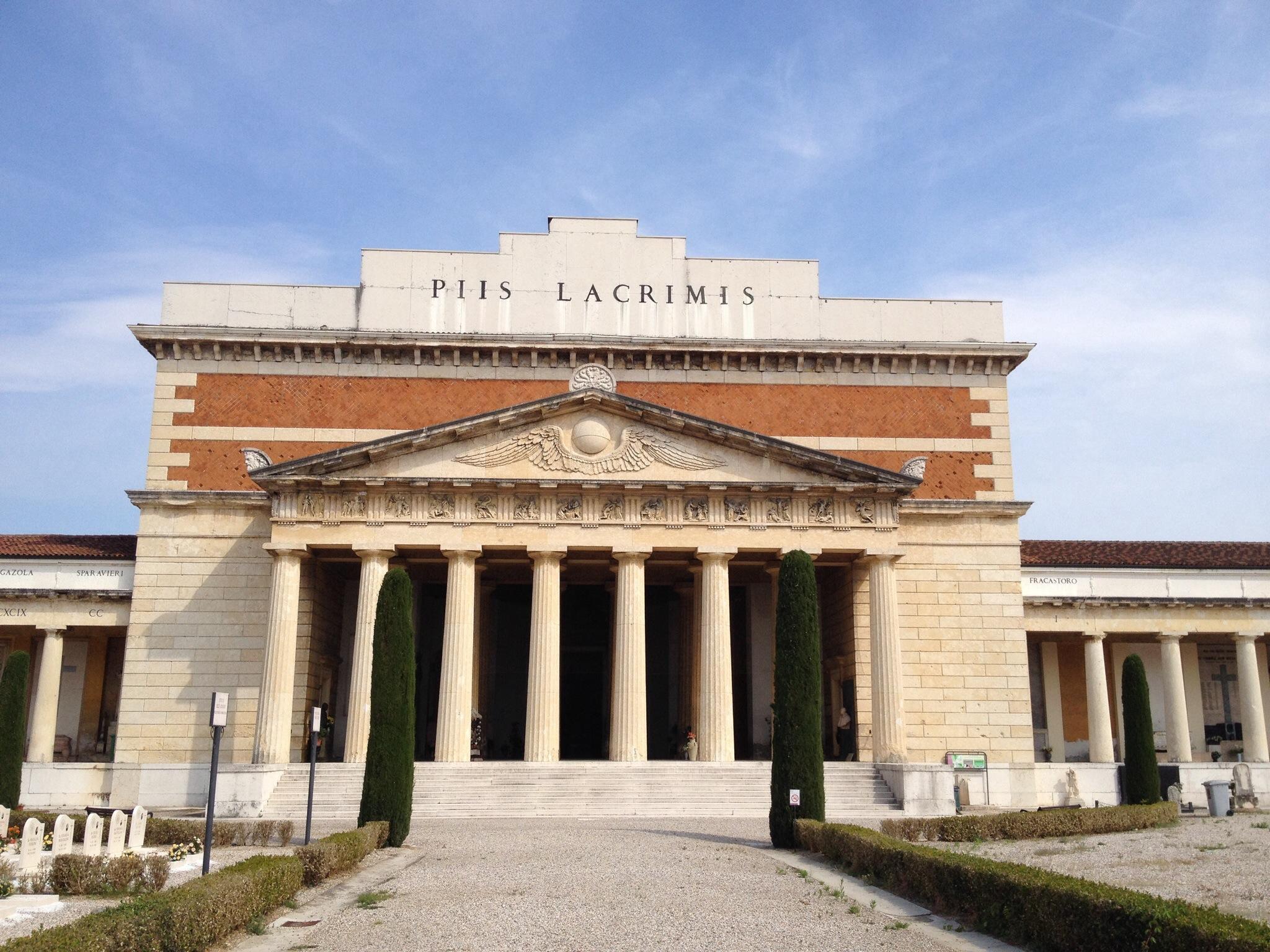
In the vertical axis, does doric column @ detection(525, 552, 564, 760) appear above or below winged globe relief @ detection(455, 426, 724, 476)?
below

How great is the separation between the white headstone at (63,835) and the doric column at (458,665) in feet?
49.2

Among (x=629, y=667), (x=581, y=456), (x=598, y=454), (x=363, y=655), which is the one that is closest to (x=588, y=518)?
(x=581, y=456)

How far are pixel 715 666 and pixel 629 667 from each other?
272 centimetres

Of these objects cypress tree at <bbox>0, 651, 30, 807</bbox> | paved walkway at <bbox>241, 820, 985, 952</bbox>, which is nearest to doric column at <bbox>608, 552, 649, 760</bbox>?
paved walkway at <bbox>241, 820, 985, 952</bbox>

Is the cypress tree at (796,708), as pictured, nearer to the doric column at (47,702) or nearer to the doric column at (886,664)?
the doric column at (886,664)

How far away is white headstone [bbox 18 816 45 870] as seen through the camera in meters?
18.3

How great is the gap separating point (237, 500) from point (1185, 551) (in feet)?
116

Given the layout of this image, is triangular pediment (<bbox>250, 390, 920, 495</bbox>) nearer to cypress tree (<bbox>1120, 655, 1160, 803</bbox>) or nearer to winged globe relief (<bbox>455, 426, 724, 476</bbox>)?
winged globe relief (<bbox>455, 426, 724, 476</bbox>)

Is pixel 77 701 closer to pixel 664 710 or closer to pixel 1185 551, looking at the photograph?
pixel 664 710

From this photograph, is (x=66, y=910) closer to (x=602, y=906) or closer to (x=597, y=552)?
(x=602, y=906)

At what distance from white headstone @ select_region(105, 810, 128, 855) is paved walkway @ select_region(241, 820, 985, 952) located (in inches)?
190

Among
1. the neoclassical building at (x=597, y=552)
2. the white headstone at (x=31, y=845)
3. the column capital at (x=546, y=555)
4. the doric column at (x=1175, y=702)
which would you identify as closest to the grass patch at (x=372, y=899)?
the white headstone at (x=31, y=845)

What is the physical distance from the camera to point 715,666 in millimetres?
36750

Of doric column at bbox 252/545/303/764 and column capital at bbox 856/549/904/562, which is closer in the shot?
doric column at bbox 252/545/303/764
